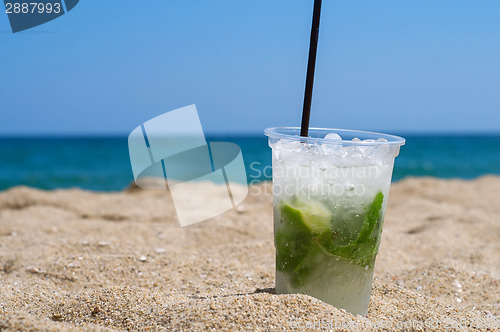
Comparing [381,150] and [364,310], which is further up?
[381,150]

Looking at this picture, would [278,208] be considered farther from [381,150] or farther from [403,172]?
[403,172]

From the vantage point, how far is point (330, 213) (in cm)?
183

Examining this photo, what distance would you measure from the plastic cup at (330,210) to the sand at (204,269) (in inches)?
5.1

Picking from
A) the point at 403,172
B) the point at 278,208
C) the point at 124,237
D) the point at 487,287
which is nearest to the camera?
the point at 278,208

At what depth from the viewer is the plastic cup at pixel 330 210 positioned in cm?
179

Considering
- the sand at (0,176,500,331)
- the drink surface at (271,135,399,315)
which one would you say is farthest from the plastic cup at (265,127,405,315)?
the sand at (0,176,500,331)

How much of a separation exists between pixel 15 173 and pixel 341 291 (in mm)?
15412

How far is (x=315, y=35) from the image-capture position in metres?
1.83

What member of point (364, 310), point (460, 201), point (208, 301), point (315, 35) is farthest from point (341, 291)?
point (460, 201)

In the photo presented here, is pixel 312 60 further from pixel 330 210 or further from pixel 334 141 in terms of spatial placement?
pixel 330 210

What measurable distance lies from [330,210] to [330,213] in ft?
0.04

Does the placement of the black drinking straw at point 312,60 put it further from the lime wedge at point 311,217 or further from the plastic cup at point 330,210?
the lime wedge at point 311,217

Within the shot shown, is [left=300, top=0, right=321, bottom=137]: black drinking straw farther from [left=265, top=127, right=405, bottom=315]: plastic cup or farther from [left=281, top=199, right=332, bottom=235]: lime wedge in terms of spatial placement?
[left=281, top=199, right=332, bottom=235]: lime wedge

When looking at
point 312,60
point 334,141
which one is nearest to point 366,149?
point 334,141
